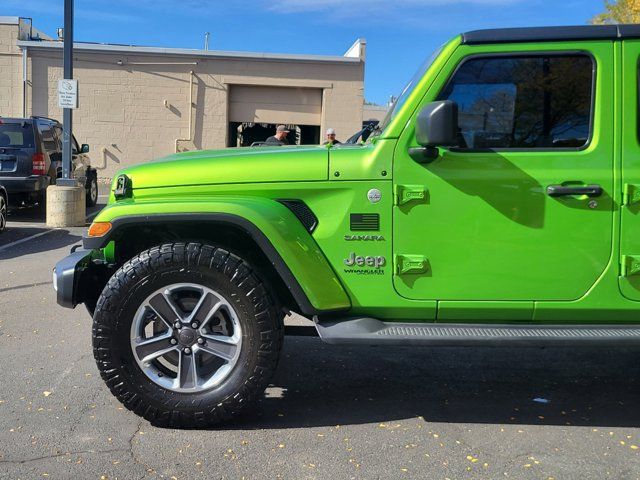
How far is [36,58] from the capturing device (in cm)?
1998

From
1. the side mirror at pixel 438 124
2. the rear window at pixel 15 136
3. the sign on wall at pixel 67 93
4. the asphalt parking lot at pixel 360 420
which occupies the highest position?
the sign on wall at pixel 67 93

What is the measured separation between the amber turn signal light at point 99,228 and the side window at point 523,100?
6.47 ft

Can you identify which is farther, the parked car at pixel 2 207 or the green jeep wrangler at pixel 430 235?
the parked car at pixel 2 207

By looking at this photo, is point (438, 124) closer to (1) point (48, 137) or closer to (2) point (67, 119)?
(2) point (67, 119)

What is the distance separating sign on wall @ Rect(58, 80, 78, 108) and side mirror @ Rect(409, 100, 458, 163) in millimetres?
9039

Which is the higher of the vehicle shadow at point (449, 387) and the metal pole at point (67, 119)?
the metal pole at point (67, 119)

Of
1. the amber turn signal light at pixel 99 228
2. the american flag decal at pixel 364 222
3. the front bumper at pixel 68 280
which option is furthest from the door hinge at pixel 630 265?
the front bumper at pixel 68 280

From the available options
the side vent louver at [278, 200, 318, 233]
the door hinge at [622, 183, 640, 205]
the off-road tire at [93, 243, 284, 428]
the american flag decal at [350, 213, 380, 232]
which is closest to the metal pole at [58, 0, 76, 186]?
the off-road tire at [93, 243, 284, 428]

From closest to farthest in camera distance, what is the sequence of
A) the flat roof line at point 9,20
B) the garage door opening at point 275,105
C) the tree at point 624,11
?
the tree at point 624,11 < the flat roof line at point 9,20 < the garage door opening at point 275,105

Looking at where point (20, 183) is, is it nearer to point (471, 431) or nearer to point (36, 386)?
point (36, 386)

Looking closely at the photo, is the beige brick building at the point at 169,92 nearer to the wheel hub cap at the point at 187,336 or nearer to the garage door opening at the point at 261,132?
the garage door opening at the point at 261,132

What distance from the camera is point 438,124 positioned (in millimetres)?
3232

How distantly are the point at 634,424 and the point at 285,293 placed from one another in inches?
86.6

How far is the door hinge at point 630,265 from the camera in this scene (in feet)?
11.3
